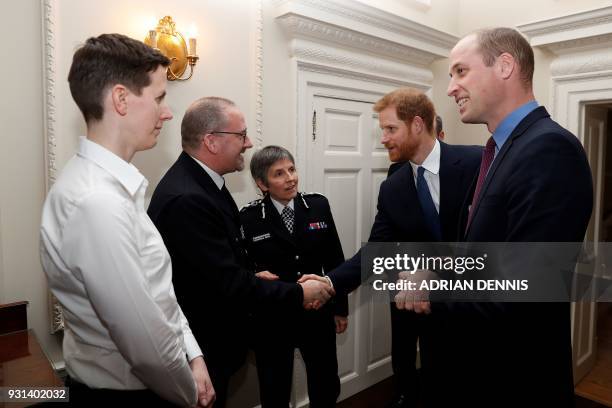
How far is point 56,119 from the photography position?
203 centimetres

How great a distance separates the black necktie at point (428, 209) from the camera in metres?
2.39

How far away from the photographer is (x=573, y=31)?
3320mm

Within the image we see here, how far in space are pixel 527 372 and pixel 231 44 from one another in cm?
230

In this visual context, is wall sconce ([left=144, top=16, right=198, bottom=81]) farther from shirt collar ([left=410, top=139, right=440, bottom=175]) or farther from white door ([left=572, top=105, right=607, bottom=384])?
white door ([left=572, top=105, right=607, bottom=384])

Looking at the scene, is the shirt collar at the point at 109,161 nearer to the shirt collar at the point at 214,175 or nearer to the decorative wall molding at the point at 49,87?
the shirt collar at the point at 214,175

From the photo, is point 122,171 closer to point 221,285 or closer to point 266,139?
point 221,285

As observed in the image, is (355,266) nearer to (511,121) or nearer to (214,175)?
(214,175)

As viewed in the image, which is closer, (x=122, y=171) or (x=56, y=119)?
(x=122, y=171)

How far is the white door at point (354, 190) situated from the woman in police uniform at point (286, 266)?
556 mm

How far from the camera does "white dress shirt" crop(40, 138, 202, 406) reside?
1122 millimetres

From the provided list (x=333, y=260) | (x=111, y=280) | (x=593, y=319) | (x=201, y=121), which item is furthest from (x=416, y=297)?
(x=593, y=319)

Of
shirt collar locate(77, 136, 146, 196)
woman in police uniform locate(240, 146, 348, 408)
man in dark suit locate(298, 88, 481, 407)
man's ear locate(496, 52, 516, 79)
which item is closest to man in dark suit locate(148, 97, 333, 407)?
woman in police uniform locate(240, 146, 348, 408)

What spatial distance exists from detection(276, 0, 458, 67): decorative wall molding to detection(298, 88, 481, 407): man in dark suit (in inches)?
31.5

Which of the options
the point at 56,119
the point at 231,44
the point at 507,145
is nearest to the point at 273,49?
the point at 231,44
